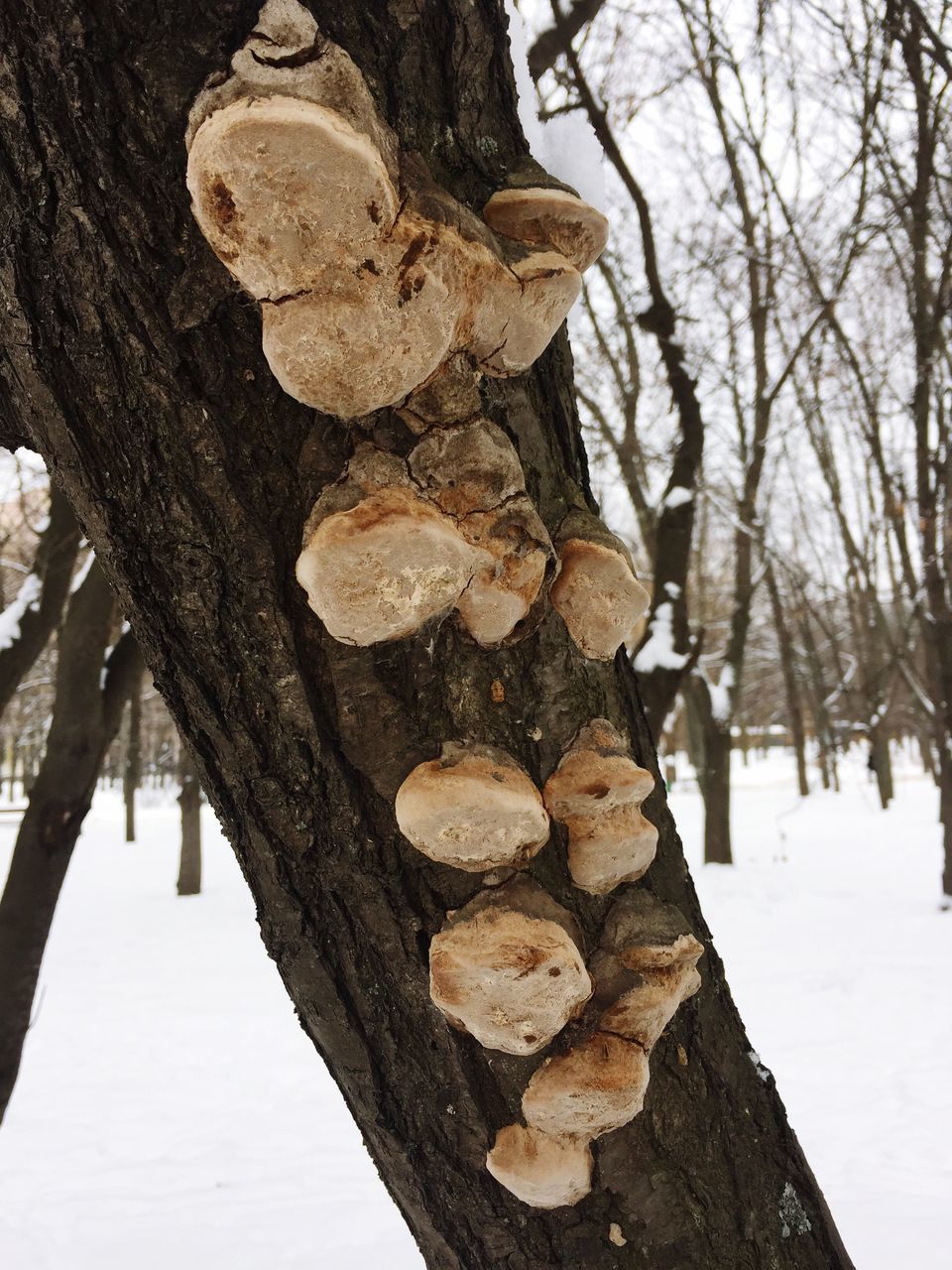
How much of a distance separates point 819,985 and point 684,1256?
4605 mm

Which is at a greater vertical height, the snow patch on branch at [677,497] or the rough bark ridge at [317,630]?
the snow patch on branch at [677,497]

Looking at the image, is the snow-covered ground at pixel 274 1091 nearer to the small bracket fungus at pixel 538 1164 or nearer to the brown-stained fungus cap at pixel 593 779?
the small bracket fungus at pixel 538 1164

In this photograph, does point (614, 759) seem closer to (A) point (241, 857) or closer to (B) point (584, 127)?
(A) point (241, 857)

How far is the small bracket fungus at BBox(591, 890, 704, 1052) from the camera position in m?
0.85

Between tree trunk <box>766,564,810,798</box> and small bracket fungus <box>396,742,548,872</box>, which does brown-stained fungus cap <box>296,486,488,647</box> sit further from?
tree trunk <box>766,564,810,798</box>

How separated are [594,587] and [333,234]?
0.40m

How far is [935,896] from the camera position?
7145mm

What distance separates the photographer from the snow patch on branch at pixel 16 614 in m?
3.67

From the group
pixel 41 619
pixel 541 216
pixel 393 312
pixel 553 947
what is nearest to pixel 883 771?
pixel 41 619

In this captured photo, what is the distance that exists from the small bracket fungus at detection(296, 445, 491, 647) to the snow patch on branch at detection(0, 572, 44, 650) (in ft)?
11.4

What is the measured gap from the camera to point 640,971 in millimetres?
852

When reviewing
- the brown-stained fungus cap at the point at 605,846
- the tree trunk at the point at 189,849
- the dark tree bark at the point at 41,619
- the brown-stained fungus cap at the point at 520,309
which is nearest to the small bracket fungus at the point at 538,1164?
the brown-stained fungus cap at the point at 605,846

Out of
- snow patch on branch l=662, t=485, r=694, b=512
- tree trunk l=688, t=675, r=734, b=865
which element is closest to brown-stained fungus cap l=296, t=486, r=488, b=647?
snow patch on branch l=662, t=485, r=694, b=512

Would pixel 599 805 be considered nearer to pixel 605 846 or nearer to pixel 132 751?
pixel 605 846
